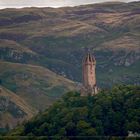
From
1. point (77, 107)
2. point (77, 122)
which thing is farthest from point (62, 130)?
point (77, 107)

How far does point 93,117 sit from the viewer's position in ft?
560

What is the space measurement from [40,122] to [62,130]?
47.9 feet

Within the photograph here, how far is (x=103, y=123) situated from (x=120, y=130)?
21.4 feet

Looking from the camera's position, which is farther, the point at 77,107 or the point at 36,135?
the point at 77,107

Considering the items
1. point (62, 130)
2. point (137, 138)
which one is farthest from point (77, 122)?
point (137, 138)

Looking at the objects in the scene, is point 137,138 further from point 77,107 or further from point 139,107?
point 77,107

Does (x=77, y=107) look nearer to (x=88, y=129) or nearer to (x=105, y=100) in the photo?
(x=105, y=100)

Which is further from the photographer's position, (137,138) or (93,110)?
(93,110)

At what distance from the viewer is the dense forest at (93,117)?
163 meters

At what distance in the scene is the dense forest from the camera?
6412 inches

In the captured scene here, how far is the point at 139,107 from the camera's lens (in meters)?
171

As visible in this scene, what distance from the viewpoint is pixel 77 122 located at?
169 m

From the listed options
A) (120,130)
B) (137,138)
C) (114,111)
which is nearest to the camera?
(137,138)

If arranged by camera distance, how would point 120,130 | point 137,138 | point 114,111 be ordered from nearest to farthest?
point 137,138 < point 120,130 < point 114,111
